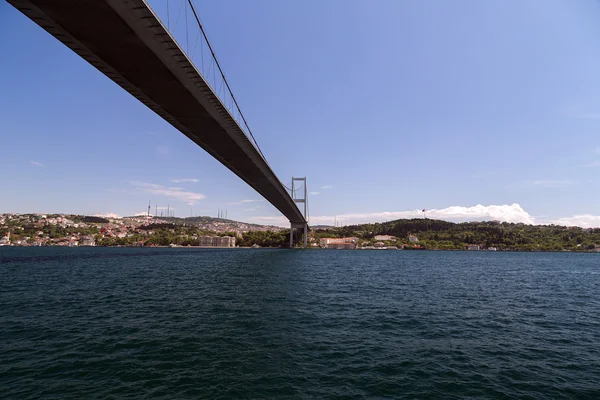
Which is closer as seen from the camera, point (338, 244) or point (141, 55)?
point (141, 55)

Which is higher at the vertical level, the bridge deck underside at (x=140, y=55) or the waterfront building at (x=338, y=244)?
the bridge deck underside at (x=140, y=55)

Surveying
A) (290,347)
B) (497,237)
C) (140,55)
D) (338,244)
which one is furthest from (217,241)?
(290,347)

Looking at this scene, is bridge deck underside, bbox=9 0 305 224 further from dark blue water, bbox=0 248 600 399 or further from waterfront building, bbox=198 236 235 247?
waterfront building, bbox=198 236 235 247

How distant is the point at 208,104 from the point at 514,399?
25987mm

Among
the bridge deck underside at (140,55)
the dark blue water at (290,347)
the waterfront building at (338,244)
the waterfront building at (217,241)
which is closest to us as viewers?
the dark blue water at (290,347)

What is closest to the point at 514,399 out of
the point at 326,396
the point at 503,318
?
the point at 326,396

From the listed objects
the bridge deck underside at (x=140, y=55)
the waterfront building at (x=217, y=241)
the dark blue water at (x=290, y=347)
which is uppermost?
the bridge deck underside at (x=140, y=55)

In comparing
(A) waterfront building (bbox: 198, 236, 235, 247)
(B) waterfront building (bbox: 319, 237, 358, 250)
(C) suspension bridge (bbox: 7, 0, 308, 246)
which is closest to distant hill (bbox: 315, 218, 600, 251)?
(B) waterfront building (bbox: 319, 237, 358, 250)

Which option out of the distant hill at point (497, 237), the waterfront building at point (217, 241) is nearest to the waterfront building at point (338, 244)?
the distant hill at point (497, 237)

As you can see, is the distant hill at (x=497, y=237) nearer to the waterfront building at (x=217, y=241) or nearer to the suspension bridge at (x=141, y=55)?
the waterfront building at (x=217, y=241)

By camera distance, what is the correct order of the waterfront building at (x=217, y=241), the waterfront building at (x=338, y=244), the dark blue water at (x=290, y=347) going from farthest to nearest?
the waterfront building at (x=217, y=241), the waterfront building at (x=338, y=244), the dark blue water at (x=290, y=347)

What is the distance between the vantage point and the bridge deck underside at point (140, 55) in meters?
14.3

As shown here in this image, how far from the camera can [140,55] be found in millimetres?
18125

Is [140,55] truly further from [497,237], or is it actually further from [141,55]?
[497,237]
